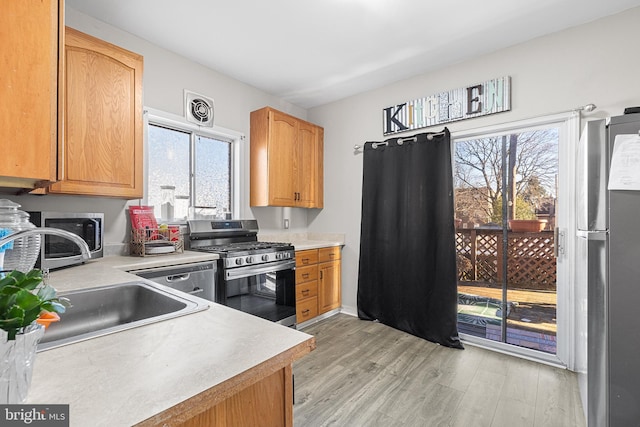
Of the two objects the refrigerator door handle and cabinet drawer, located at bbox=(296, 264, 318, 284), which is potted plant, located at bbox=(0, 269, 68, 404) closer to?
cabinet drawer, located at bbox=(296, 264, 318, 284)

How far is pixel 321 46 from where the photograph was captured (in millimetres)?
2615

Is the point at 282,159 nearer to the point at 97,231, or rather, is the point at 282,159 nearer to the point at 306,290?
the point at 306,290

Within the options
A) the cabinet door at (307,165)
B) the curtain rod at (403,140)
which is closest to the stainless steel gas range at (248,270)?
the cabinet door at (307,165)

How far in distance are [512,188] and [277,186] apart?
91.8 inches

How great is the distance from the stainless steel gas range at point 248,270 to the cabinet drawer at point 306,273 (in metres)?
0.13

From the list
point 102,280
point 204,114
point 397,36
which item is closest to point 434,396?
point 102,280

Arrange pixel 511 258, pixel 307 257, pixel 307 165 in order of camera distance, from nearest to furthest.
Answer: pixel 511 258 < pixel 307 257 < pixel 307 165

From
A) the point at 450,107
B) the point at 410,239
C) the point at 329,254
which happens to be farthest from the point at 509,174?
the point at 329,254

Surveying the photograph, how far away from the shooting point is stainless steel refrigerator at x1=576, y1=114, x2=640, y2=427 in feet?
4.50

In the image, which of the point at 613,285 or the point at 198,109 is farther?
the point at 198,109

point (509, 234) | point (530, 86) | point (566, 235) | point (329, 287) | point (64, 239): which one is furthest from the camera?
point (329, 287)

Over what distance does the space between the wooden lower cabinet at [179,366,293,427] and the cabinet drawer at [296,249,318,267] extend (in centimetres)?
237

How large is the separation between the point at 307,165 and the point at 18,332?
3.31 meters

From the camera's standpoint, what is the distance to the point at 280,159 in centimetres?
331
